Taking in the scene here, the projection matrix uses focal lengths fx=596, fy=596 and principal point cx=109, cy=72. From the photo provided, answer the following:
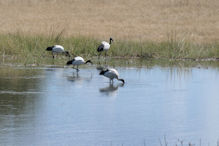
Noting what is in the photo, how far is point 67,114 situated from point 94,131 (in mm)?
1705

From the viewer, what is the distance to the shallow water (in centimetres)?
1031

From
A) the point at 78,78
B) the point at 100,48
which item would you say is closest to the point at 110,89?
the point at 78,78

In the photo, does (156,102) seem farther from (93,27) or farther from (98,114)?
(93,27)

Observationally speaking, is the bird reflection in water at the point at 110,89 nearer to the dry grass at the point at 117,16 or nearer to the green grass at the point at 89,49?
the green grass at the point at 89,49

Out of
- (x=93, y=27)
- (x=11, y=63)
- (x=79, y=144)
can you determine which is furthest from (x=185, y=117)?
(x=93, y=27)

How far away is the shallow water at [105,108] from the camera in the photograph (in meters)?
10.3

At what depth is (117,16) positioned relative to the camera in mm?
54906

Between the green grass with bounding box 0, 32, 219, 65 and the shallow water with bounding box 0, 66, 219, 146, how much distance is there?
3.23 metres

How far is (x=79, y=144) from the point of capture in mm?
9680

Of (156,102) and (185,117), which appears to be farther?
(156,102)

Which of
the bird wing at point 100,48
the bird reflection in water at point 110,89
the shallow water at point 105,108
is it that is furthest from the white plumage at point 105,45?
the bird reflection in water at point 110,89

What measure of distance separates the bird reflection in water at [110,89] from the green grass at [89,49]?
6.35 meters

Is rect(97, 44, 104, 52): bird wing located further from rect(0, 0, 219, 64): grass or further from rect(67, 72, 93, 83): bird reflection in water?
rect(67, 72, 93, 83): bird reflection in water

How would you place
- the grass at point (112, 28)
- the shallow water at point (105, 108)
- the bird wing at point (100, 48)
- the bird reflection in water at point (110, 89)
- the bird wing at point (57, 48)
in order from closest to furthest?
the shallow water at point (105, 108)
the bird reflection in water at point (110, 89)
the bird wing at point (57, 48)
the bird wing at point (100, 48)
the grass at point (112, 28)
